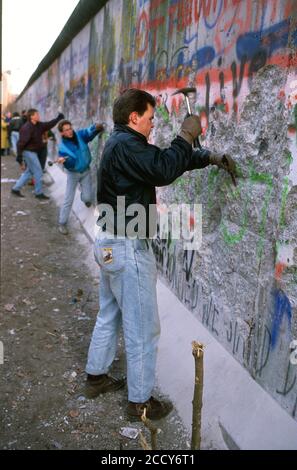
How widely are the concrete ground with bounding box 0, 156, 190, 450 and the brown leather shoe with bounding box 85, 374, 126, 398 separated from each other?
0.05 m

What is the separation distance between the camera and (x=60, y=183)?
10.6 metres

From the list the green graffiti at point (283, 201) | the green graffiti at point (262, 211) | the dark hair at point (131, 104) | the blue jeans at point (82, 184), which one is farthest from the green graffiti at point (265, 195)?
the blue jeans at point (82, 184)

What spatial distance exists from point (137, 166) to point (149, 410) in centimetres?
160

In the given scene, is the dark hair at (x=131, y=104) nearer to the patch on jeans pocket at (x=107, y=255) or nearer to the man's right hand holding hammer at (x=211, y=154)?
the man's right hand holding hammer at (x=211, y=154)

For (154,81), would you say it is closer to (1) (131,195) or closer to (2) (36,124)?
(1) (131,195)

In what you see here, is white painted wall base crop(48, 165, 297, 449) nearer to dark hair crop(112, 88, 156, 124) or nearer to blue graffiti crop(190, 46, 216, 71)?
dark hair crop(112, 88, 156, 124)

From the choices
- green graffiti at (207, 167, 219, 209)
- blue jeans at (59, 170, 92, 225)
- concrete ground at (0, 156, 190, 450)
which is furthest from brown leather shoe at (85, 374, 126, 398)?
blue jeans at (59, 170, 92, 225)

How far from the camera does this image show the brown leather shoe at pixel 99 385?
11.0 feet

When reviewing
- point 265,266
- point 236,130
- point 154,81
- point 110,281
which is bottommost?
point 110,281

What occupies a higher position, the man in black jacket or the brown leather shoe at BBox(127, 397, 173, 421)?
the man in black jacket

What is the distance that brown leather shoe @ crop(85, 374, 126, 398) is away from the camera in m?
3.34

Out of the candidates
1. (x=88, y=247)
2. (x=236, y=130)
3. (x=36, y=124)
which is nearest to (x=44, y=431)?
(x=236, y=130)

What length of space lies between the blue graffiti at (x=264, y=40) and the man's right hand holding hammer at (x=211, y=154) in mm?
487
